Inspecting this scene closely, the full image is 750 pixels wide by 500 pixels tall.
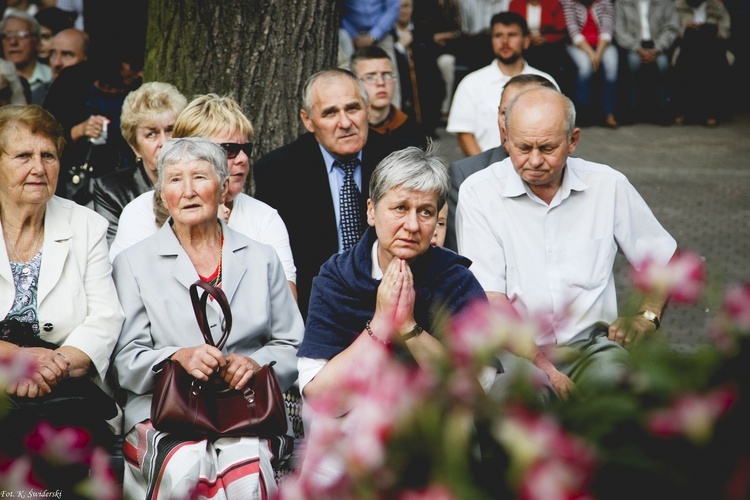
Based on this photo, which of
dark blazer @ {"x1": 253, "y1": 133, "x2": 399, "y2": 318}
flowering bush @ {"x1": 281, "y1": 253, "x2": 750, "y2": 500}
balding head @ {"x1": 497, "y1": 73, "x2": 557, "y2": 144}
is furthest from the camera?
balding head @ {"x1": 497, "y1": 73, "x2": 557, "y2": 144}

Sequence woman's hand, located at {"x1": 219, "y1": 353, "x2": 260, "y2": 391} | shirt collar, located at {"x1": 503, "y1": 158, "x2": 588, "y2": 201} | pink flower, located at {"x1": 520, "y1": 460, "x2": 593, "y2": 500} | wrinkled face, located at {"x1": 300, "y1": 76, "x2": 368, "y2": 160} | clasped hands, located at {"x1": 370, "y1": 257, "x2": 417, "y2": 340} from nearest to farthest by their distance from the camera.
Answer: pink flower, located at {"x1": 520, "y1": 460, "x2": 593, "y2": 500} < clasped hands, located at {"x1": 370, "y1": 257, "x2": 417, "y2": 340} < woman's hand, located at {"x1": 219, "y1": 353, "x2": 260, "y2": 391} < shirt collar, located at {"x1": 503, "y1": 158, "x2": 588, "y2": 201} < wrinkled face, located at {"x1": 300, "y1": 76, "x2": 368, "y2": 160}

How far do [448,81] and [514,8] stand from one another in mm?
1205

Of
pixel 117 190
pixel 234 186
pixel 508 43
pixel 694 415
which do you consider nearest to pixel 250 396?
pixel 234 186

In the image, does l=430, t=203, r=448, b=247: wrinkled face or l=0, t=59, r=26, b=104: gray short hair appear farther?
l=0, t=59, r=26, b=104: gray short hair

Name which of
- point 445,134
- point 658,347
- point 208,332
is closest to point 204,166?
point 208,332

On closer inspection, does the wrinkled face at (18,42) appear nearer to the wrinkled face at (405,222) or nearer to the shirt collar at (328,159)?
the shirt collar at (328,159)

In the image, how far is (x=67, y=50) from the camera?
26.6 feet

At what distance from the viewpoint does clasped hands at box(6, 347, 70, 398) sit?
12.3 ft

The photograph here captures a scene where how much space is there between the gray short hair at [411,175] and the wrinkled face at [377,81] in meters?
2.79

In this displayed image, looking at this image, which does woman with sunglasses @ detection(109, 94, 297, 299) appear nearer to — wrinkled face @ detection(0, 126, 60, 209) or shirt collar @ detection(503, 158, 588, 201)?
wrinkled face @ detection(0, 126, 60, 209)

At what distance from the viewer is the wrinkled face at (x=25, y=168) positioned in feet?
13.3

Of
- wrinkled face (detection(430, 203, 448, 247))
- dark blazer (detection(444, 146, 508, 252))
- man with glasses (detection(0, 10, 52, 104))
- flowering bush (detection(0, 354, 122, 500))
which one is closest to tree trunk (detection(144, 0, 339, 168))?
dark blazer (detection(444, 146, 508, 252))

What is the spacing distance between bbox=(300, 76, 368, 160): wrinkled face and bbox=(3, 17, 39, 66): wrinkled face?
4622 millimetres

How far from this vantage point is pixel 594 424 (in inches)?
59.5
